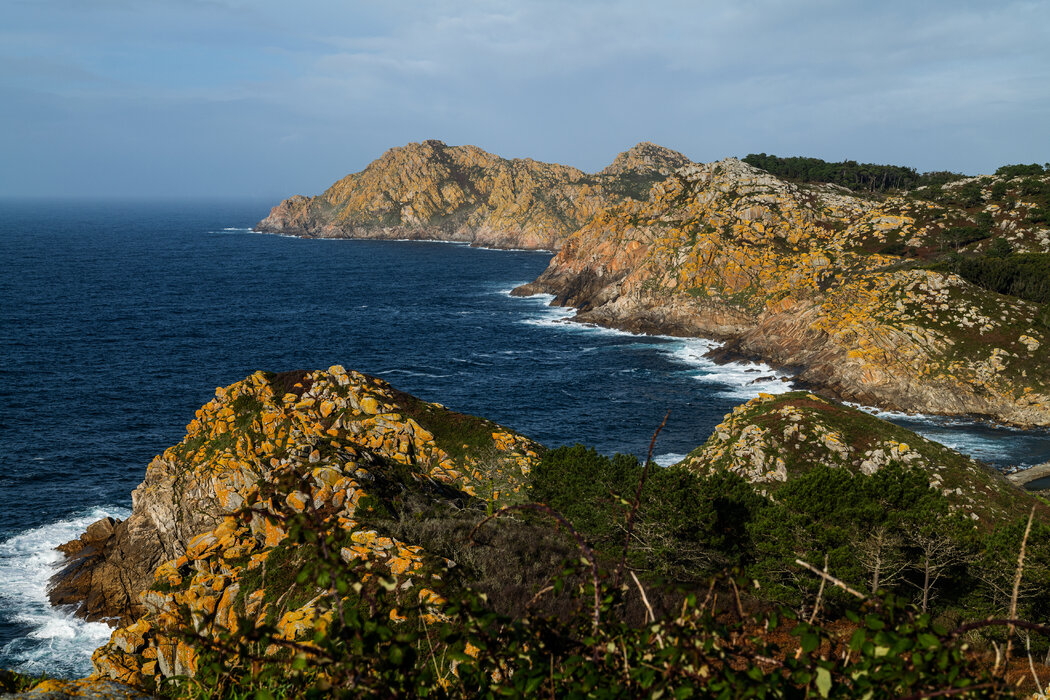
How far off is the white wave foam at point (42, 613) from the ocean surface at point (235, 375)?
119mm

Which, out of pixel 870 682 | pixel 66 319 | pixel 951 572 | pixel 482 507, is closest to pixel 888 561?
pixel 951 572

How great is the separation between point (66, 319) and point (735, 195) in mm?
120864

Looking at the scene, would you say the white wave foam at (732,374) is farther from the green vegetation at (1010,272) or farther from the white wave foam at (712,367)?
the green vegetation at (1010,272)

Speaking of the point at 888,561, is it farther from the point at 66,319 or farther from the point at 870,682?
the point at 66,319

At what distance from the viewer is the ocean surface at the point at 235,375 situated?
45500 millimetres

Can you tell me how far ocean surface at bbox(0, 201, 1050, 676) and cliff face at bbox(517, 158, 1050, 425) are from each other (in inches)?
203

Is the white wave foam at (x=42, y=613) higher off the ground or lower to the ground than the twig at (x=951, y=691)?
lower

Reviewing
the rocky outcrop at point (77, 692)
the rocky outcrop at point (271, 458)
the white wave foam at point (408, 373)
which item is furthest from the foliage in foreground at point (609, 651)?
the white wave foam at point (408, 373)

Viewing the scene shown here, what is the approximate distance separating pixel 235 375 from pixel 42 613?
153 feet

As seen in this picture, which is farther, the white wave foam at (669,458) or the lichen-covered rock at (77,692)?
the white wave foam at (669,458)

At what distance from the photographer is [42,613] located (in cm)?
3378

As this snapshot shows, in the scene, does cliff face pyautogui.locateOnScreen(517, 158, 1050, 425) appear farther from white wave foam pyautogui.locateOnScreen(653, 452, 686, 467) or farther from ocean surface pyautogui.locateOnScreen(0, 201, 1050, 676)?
white wave foam pyautogui.locateOnScreen(653, 452, 686, 467)

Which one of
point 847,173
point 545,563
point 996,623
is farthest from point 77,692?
point 847,173

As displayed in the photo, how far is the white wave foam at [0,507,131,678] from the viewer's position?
29.3m
